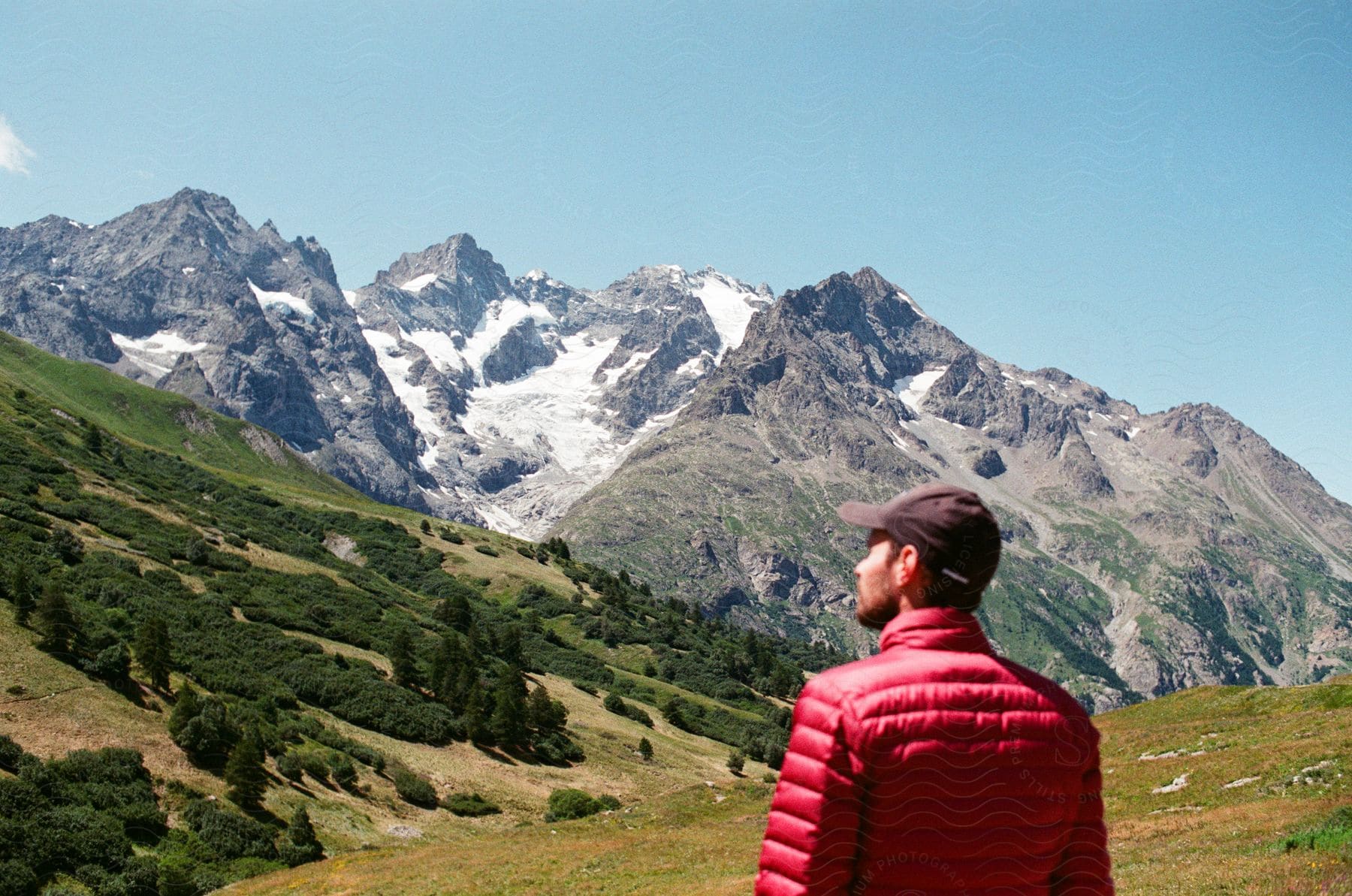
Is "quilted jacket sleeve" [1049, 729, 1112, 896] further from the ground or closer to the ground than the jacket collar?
closer to the ground

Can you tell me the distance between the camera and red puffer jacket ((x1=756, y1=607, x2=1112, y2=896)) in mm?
4867

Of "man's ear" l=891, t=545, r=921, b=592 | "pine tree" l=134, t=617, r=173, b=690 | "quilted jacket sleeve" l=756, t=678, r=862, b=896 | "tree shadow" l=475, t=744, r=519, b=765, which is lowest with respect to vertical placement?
"tree shadow" l=475, t=744, r=519, b=765

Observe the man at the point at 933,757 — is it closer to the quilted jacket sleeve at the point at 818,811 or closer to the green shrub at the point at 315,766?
the quilted jacket sleeve at the point at 818,811

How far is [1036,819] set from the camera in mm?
5246

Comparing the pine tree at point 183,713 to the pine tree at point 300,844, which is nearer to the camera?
the pine tree at point 300,844

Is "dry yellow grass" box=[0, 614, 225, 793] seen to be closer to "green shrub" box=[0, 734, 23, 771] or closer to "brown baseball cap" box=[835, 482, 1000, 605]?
"green shrub" box=[0, 734, 23, 771]

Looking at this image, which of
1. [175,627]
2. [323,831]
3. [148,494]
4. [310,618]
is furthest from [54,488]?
[323,831]

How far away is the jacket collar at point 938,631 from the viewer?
17.2 ft

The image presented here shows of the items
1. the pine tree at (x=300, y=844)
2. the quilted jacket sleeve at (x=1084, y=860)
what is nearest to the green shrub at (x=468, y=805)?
the pine tree at (x=300, y=844)

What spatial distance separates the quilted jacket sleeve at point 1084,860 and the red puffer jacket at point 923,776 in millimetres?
252

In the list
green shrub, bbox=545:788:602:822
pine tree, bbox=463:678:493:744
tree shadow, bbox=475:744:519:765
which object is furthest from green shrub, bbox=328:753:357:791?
pine tree, bbox=463:678:493:744

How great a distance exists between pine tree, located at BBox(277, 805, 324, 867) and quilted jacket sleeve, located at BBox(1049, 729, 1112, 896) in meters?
38.7

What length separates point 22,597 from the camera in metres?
47.1

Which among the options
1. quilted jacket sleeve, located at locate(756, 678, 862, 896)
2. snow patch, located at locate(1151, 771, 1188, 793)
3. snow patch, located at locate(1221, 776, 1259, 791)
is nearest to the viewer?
quilted jacket sleeve, located at locate(756, 678, 862, 896)
